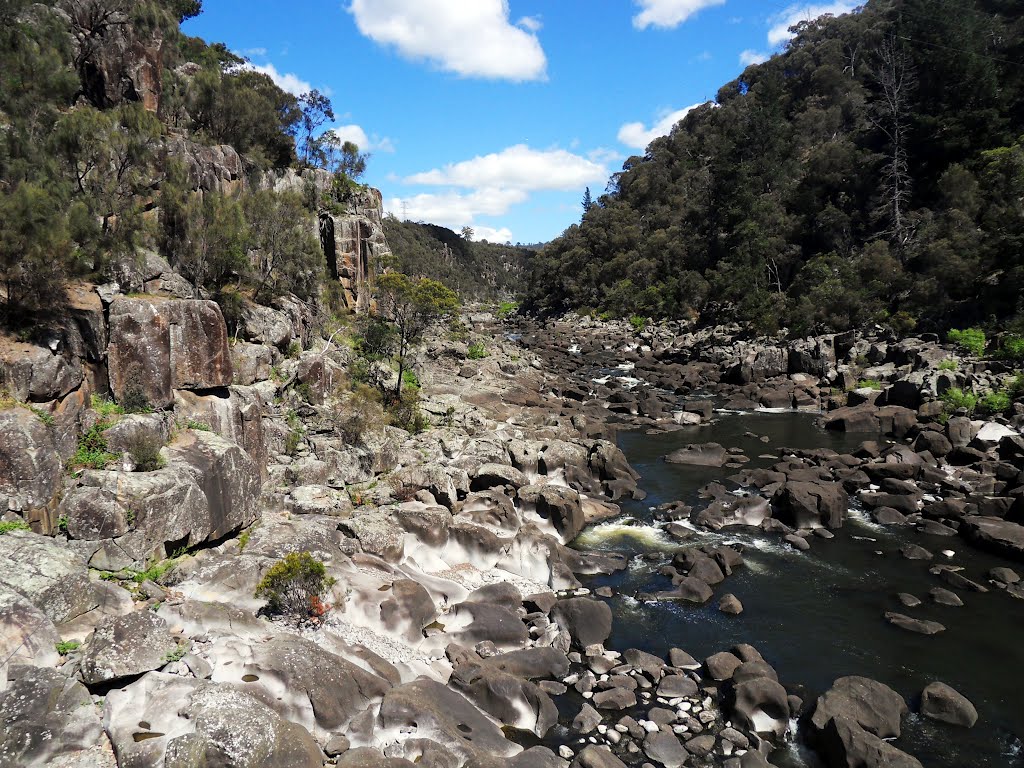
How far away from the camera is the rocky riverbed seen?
33.9 feet

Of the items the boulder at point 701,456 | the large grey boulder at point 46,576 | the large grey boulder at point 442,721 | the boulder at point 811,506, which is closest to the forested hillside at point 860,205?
the boulder at point 701,456

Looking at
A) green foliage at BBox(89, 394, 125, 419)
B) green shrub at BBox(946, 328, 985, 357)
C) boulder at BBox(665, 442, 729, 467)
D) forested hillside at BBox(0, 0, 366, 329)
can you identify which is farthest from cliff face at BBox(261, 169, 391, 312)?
green shrub at BBox(946, 328, 985, 357)

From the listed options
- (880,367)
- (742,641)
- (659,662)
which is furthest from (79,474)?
(880,367)

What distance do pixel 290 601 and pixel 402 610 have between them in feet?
9.50

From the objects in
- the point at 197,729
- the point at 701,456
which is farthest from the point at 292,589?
the point at 701,456

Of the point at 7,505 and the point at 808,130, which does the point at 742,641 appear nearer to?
the point at 7,505

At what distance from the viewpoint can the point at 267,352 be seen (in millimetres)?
25938

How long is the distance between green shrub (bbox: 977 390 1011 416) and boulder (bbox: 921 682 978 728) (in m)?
25.6

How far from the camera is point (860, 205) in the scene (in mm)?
71375

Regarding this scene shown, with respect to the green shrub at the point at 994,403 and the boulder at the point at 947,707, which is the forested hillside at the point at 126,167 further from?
the green shrub at the point at 994,403

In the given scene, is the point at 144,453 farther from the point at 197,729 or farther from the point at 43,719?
the point at 197,729

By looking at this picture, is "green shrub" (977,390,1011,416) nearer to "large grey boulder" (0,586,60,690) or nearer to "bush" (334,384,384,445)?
"bush" (334,384,384,445)

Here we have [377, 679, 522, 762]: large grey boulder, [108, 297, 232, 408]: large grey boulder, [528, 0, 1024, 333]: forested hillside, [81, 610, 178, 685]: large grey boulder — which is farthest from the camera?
[528, 0, 1024, 333]: forested hillside

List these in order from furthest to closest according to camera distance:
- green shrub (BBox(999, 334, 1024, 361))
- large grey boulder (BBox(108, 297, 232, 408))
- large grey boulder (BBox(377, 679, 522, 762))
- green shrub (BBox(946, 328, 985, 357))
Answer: green shrub (BBox(946, 328, 985, 357)) → green shrub (BBox(999, 334, 1024, 361)) → large grey boulder (BBox(108, 297, 232, 408)) → large grey boulder (BBox(377, 679, 522, 762))
